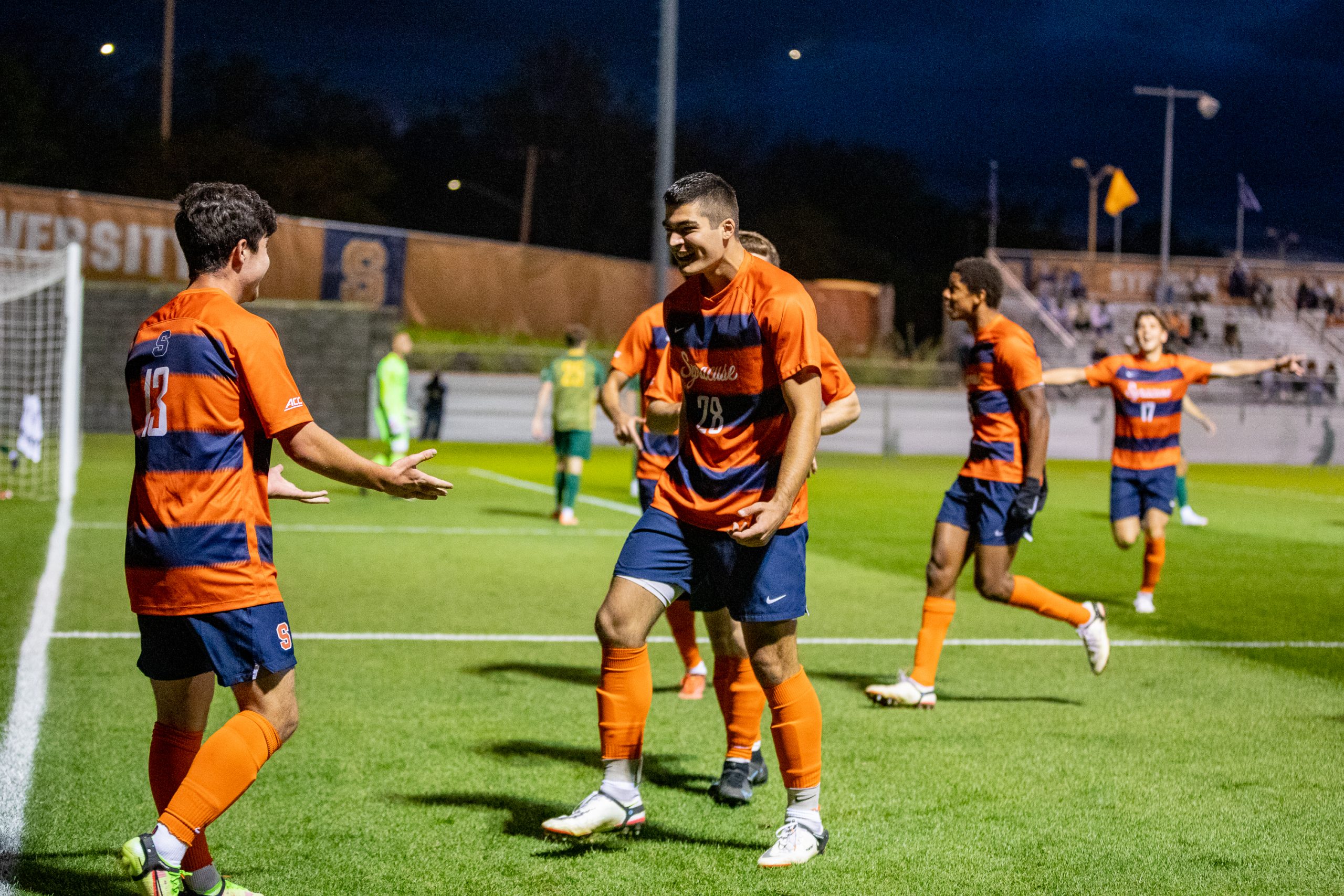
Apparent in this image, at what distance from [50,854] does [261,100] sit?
6113 centimetres

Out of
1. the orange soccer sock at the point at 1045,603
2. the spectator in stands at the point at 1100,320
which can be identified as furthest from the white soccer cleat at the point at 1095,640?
the spectator in stands at the point at 1100,320

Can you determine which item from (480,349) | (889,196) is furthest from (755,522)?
(889,196)

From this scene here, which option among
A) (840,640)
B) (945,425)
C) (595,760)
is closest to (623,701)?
(595,760)

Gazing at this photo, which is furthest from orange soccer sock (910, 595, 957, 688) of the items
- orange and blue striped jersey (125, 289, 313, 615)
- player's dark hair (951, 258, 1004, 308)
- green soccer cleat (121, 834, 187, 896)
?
green soccer cleat (121, 834, 187, 896)

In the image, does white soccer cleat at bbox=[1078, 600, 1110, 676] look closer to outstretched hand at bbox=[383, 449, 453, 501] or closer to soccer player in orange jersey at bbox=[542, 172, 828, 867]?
soccer player in orange jersey at bbox=[542, 172, 828, 867]

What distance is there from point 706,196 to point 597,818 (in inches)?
75.0

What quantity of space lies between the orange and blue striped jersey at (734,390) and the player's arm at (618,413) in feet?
4.73

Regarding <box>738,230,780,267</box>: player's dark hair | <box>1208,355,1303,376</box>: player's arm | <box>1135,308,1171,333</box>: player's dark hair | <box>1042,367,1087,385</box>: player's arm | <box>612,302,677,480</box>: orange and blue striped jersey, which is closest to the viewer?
<box>738,230,780,267</box>: player's dark hair

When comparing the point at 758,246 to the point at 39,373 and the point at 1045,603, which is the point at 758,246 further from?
the point at 39,373

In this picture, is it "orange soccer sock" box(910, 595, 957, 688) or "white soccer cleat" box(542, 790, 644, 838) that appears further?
"orange soccer sock" box(910, 595, 957, 688)

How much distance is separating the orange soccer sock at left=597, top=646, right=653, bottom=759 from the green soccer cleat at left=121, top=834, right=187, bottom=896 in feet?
4.56

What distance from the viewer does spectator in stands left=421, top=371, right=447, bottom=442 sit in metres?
32.1

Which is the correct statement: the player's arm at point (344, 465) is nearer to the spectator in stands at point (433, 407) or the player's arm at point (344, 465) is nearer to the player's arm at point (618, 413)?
the player's arm at point (618, 413)

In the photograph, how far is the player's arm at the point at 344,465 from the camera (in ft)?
11.5
